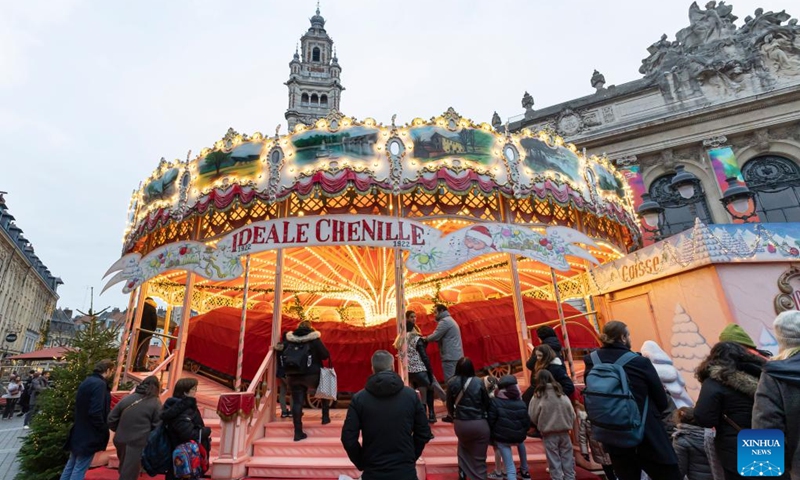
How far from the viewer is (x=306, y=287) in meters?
12.1

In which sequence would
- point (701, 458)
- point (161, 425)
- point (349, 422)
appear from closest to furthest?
point (349, 422), point (701, 458), point (161, 425)

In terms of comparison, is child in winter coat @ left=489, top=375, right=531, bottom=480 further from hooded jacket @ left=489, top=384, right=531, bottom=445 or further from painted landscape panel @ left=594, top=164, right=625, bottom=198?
painted landscape panel @ left=594, top=164, right=625, bottom=198

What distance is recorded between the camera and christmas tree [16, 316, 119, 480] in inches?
234

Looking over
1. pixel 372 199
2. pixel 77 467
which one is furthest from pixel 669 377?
pixel 77 467

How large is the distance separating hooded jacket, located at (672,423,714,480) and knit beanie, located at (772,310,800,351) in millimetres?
1497

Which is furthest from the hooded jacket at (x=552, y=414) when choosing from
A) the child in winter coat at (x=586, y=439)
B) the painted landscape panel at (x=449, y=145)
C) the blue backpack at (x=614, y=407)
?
the painted landscape panel at (x=449, y=145)

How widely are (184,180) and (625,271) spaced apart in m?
9.88

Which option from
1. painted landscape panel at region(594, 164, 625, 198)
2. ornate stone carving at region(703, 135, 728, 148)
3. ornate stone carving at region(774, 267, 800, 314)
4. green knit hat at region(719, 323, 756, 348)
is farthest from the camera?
ornate stone carving at region(703, 135, 728, 148)

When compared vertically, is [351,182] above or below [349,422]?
above

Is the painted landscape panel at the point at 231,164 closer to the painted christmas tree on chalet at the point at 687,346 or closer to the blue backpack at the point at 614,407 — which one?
the blue backpack at the point at 614,407

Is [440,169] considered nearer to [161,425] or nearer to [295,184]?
[295,184]

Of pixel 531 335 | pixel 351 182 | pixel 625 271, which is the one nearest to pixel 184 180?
pixel 351 182

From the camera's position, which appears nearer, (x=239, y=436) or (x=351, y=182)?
(x=239, y=436)

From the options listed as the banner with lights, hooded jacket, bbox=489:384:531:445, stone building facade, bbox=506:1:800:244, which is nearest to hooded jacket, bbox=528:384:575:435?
hooded jacket, bbox=489:384:531:445
